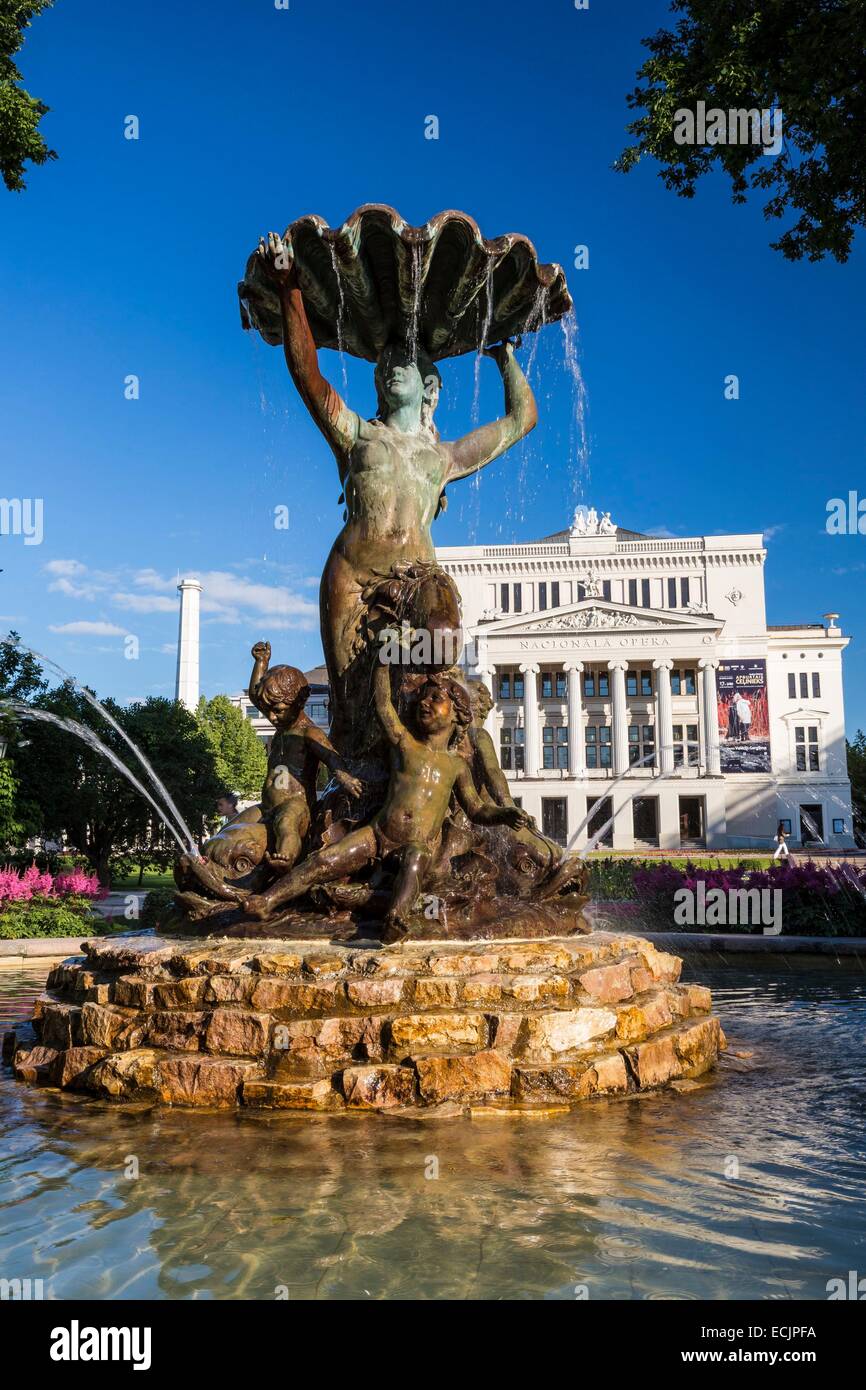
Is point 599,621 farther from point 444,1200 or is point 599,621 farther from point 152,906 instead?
point 444,1200

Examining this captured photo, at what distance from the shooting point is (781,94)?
9.42 metres

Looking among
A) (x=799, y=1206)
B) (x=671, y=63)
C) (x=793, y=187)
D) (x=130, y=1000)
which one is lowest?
(x=799, y=1206)

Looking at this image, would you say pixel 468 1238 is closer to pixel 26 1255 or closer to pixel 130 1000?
pixel 26 1255

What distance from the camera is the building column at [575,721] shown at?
2975 inches

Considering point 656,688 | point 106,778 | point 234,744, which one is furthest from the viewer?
point 656,688

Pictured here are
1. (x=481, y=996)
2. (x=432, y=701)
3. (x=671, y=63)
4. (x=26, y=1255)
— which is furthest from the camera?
(x=671, y=63)

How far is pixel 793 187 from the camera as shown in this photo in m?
10.6

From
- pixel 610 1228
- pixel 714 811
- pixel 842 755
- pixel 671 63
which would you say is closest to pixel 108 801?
pixel 671 63

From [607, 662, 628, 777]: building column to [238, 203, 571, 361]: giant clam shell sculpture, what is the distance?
68.7 metres

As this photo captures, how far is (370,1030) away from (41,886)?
11.8m

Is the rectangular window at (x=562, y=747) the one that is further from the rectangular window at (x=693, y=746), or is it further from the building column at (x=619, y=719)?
the rectangular window at (x=693, y=746)

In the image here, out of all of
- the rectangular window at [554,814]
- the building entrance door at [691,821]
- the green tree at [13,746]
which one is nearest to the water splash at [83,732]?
the green tree at [13,746]

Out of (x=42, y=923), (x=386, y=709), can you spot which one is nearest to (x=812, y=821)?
(x=42, y=923)
